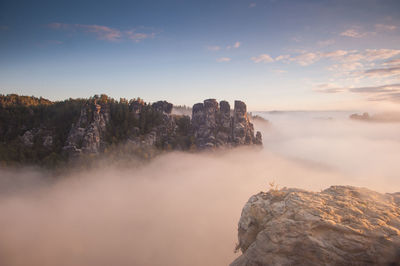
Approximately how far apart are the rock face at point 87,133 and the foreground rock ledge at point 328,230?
113 metres

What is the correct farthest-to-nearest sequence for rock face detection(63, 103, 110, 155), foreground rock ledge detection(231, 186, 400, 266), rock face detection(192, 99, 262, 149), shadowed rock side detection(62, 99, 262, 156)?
rock face detection(192, 99, 262, 149) < shadowed rock side detection(62, 99, 262, 156) < rock face detection(63, 103, 110, 155) < foreground rock ledge detection(231, 186, 400, 266)

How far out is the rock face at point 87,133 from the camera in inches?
Answer: 4122

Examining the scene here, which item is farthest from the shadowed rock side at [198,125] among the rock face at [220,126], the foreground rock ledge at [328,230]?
the foreground rock ledge at [328,230]

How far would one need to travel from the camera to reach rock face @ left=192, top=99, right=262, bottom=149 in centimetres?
12162

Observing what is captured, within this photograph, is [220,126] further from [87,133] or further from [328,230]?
[328,230]

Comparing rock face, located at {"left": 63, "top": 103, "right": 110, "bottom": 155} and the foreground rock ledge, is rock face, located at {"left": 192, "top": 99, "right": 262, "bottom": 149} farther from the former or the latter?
the foreground rock ledge

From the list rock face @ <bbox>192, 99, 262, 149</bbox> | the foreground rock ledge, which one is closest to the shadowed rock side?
rock face @ <bbox>192, 99, 262, 149</bbox>

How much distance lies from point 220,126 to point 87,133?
81589mm

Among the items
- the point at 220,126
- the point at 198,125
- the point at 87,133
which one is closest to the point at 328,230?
the point at 220,126

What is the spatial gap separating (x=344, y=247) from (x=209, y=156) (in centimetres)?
11167

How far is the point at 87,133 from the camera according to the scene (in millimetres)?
104938

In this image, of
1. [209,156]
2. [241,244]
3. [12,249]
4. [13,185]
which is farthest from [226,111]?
[13,185]

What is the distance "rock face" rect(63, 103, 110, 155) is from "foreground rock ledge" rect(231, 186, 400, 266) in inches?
4458

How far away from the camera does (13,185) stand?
375 feet
